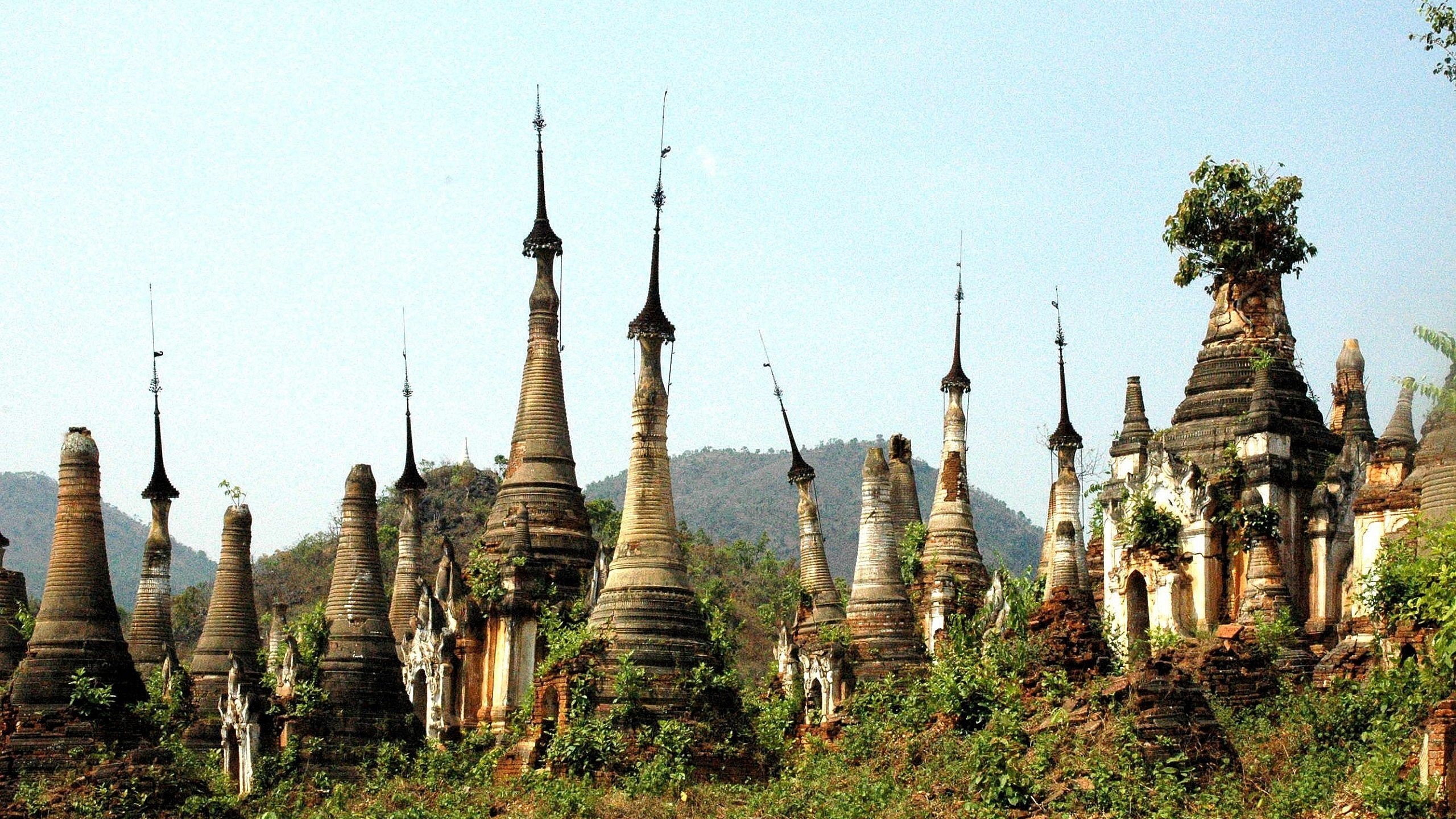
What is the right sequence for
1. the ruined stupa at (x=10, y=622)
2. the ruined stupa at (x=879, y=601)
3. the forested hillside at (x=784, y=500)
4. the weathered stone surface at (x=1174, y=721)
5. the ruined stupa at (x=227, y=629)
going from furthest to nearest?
1. the forested hillside at (x=784, y=500)
2. the ruined stupa at (x=227, y=629)
3. the ruined stupa at (x=10, y=622)
4. the ruined stupa at (x=879, y=601)
5. the weathered stone surface at (x=1174, y=721)

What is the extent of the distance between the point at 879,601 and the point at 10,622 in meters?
15.5

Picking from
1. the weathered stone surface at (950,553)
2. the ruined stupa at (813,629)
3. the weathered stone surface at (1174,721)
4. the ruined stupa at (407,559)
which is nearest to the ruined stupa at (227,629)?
the ruined stupa at (407,559)

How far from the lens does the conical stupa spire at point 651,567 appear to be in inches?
1032

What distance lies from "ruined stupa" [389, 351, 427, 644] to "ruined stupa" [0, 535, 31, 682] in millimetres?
6435

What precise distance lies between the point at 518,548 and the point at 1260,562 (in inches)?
471

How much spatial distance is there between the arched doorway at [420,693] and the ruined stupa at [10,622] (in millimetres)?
6524

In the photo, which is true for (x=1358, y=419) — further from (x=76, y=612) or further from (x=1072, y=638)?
(x=76, y=612)

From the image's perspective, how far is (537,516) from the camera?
1287 inches

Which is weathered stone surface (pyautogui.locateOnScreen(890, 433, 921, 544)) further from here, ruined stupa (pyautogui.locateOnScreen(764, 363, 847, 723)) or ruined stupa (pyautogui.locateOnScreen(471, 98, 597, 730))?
ruined stupa (pyautogui.locateOnScreen(471, 98, 597, 730))

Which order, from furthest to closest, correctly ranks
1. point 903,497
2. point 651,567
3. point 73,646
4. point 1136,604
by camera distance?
point 903,497 → point 1136,604 → point 651,567 → point 73,646

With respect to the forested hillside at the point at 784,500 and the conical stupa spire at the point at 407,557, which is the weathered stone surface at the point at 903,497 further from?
the forested hillside at the point at 784,500

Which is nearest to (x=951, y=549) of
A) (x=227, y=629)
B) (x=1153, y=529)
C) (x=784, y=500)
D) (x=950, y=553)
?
(x=950, y=553)

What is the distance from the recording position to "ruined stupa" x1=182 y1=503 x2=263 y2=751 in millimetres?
34062

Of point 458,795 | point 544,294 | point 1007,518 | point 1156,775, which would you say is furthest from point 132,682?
point 1007,518
